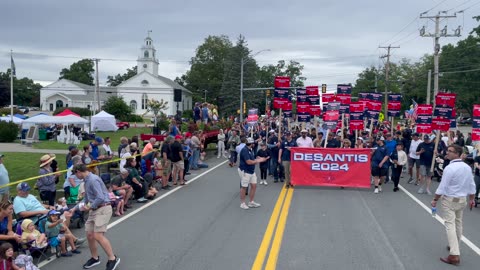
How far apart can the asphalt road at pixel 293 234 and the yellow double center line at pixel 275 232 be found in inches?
2.8

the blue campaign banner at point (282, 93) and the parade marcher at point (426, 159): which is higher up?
the blue campaign banner at point (282, 93)

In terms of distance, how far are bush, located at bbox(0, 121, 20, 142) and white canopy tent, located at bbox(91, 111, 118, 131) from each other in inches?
439

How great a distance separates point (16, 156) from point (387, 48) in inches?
2045

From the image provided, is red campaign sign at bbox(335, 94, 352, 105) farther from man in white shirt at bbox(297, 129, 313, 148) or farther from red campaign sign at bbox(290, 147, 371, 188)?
red campaign sign at bbox(290, 147, 371, 188)

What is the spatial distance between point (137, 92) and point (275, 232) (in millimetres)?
94246

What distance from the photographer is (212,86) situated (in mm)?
101688

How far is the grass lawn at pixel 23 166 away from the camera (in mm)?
18019

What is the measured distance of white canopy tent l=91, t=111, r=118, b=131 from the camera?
49.5 metres

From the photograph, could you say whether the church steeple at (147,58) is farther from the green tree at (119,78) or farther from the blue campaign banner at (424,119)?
the blue campaign banner at (424,119)

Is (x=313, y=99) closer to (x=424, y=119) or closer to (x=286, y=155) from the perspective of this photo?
(x=424, y=119)

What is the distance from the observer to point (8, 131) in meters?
37.6

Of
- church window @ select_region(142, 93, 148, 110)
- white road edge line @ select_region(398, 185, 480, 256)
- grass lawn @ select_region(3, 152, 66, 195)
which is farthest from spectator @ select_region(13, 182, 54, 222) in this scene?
church window @ select_region(142, 93, 148, 110)

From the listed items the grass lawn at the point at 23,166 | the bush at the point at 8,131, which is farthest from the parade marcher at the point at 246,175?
the bush at the point at 8,131

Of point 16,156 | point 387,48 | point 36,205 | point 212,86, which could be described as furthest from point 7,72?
point 36,205
